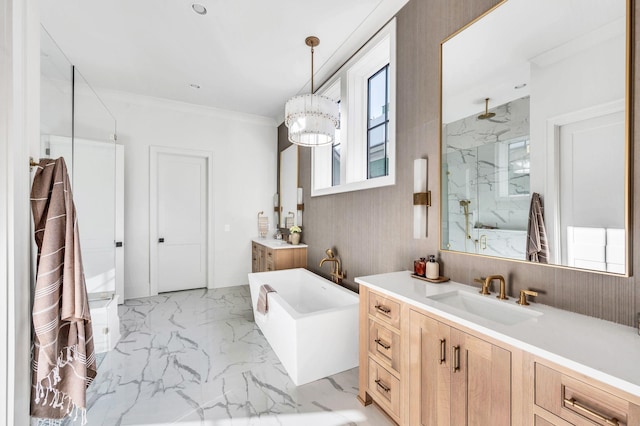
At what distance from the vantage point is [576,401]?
2.62 feet

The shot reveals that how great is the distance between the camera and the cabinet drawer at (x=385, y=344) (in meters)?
1.50

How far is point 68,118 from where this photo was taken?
76.0 inches

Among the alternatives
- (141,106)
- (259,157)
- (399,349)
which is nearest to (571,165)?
(399,349)

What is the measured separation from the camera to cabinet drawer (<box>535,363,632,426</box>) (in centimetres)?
73

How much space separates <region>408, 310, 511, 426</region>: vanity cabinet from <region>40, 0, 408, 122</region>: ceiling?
2398 millimetres

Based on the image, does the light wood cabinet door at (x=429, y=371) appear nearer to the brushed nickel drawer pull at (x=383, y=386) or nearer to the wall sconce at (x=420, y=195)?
the brushed nickel drawer pull at (x=383, y=386)

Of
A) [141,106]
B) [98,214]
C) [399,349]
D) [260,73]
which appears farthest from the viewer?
[141,106]

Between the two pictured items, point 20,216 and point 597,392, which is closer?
point 597,392

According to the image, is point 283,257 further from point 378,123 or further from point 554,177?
point 554,177

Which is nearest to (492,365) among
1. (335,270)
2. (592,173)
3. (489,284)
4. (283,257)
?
(489,284)

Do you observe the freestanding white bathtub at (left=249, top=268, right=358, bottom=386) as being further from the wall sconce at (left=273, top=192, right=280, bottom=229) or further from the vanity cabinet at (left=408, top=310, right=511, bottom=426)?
the wall sconce at (left=273, top=192, right=280, bottom=229)

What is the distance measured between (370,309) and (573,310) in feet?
3.21

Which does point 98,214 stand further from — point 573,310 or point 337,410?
point 573,310

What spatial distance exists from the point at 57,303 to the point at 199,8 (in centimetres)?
234
